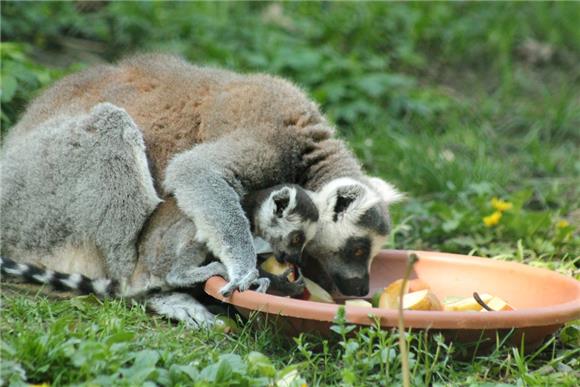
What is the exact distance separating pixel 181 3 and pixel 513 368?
7177mm

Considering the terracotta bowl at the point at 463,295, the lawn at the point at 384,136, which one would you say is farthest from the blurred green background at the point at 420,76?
the terracotta bowl at the point at 463,295

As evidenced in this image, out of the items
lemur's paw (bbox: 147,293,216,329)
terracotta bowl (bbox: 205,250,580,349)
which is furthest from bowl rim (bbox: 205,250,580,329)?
lemur's paw (bbox: 147,293,216,329)

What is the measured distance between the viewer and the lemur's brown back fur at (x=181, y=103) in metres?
6.12

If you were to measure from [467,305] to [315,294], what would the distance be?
995mm

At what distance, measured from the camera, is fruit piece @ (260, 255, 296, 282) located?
5723mm

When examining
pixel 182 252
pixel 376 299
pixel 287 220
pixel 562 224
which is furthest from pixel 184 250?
pixel 562 224

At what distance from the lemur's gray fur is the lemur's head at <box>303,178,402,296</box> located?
5.9 inches

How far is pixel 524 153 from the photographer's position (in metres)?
9.48

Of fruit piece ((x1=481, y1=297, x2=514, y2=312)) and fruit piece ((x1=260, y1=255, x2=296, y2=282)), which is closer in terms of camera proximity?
fruit piece ((x1=481, y1=297, x2=514, y2=312))

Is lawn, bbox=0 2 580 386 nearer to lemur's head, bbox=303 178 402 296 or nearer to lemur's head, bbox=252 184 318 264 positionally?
lemur's head, bbox=252 184 318 264

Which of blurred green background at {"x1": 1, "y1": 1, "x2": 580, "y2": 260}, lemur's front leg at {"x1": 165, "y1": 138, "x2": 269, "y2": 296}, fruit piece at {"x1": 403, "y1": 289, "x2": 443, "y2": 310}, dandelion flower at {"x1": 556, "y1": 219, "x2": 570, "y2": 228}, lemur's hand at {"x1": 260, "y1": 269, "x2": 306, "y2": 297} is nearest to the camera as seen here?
fruit piece at {"x1": 403, "y1": 289, "x2": 443, "y2": 310}

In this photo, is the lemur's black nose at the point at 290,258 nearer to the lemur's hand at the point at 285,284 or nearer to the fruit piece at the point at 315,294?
the lemur's hand at the point at 285,284

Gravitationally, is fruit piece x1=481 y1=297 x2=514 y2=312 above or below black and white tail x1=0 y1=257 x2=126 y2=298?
above

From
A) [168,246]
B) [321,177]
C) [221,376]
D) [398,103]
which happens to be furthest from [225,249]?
[398,103]
